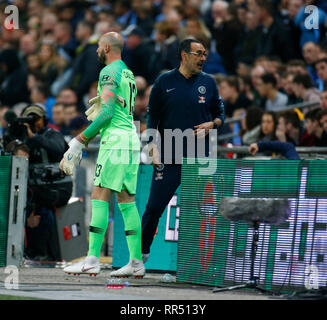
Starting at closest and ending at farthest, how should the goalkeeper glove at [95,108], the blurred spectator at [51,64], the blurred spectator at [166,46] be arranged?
the goalkeeper glove at [95,108], the blurred spectator at [166,46], the blurred spectator at [51,64]

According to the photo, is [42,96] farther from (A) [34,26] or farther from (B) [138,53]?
(A) [34,26]

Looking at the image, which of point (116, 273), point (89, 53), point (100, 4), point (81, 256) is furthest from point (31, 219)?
point (100, 4)

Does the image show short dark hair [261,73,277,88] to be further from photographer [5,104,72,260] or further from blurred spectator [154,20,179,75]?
photographer [5,104,72,260]

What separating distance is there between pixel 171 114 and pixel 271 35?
20.8ft

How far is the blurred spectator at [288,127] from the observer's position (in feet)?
41.8

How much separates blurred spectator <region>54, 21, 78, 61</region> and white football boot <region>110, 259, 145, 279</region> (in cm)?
1126

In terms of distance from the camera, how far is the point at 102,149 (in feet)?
31.6

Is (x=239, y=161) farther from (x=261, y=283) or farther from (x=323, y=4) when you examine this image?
(x=323, y=4)

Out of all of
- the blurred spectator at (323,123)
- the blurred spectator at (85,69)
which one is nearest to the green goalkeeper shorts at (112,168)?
the blurred spectator at (323,123)

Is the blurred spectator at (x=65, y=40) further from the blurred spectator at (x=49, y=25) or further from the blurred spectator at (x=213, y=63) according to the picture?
the blurred spectator at (x=213, y=63)

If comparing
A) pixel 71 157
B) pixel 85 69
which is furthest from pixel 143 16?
pixel 71 157

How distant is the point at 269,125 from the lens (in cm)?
1298

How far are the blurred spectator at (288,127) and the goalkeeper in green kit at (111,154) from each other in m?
3.47

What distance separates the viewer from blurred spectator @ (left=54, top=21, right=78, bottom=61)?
2064 centimetres
